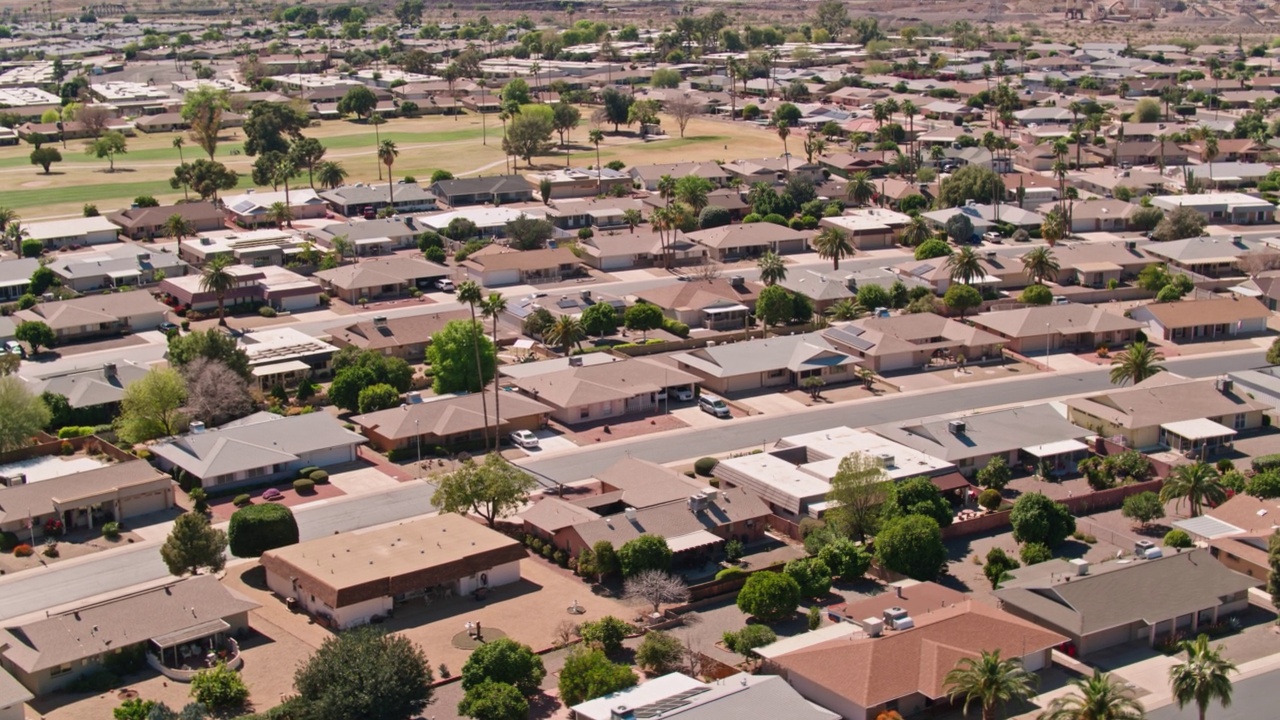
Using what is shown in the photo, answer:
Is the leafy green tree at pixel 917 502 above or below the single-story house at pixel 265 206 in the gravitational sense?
below

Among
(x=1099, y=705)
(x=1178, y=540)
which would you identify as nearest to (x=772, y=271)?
(x=1178, y=540)

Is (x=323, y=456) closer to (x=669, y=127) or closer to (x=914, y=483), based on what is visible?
(x=914, y=483)

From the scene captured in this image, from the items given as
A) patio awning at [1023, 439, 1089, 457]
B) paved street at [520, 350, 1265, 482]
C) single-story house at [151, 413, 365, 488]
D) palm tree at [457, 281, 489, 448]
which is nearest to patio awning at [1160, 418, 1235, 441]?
patio awning at [1023, 439, 1089, 457]

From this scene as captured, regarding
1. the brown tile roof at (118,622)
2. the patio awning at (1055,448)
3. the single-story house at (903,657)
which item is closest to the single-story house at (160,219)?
the brown tile roof at (118,622)

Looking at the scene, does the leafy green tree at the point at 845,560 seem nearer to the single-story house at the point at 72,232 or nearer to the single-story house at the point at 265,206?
the single-story house at the point at 265,206

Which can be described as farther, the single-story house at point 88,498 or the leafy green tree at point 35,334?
the leafy green tree at point 35,334

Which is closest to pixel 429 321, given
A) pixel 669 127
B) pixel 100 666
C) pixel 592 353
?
pixel 592 353
